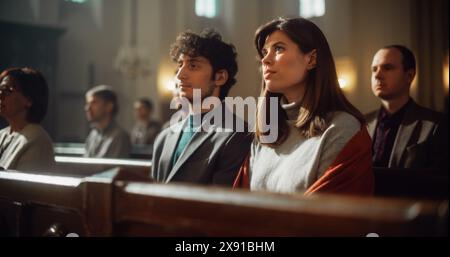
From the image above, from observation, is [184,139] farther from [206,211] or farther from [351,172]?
[206,211]

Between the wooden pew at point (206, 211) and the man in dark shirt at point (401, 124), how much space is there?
6.46 feet

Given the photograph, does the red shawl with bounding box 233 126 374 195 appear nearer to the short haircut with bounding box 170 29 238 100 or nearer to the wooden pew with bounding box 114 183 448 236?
the wooden pew with bounding box 114 183 448 236

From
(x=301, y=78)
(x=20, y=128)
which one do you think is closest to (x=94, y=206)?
(x=301, y=78)

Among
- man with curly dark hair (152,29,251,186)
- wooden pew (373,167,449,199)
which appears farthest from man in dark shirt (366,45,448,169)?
man with curly dark hair (152,29,251,186)

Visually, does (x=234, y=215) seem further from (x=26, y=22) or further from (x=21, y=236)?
(x=26, y=22)

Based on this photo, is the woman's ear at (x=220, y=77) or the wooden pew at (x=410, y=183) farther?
the woman's ear at (x=220, y=77)

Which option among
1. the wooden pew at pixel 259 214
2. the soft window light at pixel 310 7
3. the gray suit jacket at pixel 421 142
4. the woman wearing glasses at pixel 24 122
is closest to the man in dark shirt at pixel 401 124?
the gray suit jacket at pixel 421 142

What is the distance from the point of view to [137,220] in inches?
51.3

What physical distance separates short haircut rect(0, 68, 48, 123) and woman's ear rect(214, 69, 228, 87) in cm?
115

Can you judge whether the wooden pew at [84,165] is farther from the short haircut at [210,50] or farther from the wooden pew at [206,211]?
the wooden pew at [206,211]

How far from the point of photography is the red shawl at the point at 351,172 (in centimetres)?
170

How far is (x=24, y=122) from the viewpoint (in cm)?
274

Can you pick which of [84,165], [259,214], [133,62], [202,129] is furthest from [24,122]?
[133,62]
